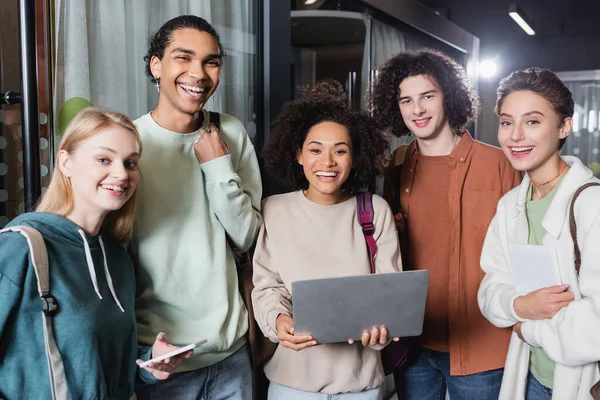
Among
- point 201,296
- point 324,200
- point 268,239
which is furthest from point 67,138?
point 324,200

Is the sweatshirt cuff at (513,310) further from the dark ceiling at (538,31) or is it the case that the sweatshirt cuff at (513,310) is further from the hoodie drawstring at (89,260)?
the dark ceiling at (538,31)

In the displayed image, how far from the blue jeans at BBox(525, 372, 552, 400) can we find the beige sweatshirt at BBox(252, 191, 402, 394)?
454mm

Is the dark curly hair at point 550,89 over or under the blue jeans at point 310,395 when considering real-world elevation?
over

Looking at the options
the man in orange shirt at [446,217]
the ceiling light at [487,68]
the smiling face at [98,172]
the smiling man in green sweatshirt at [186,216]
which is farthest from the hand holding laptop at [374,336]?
the ceiling light at [487,68]

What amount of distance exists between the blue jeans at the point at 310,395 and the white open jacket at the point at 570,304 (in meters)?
0.42

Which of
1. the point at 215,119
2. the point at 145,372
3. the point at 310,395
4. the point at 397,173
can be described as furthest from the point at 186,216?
the point at 397,173

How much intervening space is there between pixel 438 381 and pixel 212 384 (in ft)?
2.87

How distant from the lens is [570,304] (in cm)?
156

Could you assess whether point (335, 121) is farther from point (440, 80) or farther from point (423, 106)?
point (440, 80)

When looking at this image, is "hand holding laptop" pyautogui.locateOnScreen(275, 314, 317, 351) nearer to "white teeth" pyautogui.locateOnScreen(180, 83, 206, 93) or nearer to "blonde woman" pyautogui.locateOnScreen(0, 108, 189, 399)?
"blonde woman" pyautogui.locateOnScreen(0, 108, 189, 399)

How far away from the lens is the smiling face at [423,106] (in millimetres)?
2133

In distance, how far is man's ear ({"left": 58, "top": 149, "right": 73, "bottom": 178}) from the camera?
1.40 m

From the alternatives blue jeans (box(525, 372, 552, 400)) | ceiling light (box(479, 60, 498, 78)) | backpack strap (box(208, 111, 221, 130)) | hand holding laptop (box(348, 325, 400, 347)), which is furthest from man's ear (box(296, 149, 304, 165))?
ceiling light (box(479, 60, 498, 78))

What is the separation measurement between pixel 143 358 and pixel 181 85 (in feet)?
2.47
